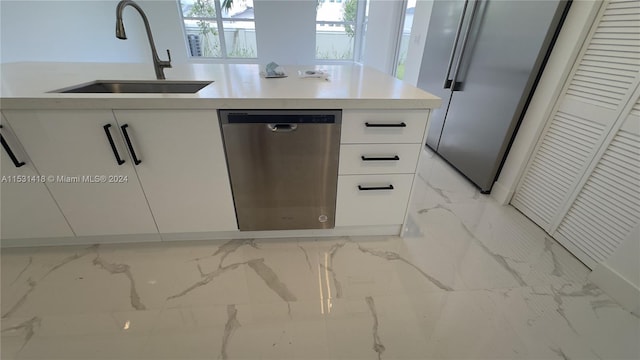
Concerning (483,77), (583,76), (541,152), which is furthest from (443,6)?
(541,152)

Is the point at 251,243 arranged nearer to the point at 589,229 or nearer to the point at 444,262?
the point at 444,262

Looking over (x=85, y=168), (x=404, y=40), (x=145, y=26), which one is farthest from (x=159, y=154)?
(x=404, y=40)

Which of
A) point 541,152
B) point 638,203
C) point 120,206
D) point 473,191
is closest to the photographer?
point 638,203

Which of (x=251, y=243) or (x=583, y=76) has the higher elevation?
(x=583, y=76)

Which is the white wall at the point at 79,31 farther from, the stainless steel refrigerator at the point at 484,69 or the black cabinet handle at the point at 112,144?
the stainless steel refrigerator at the point at 484,69

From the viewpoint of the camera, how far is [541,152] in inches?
64.4

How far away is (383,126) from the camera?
3.74 feet

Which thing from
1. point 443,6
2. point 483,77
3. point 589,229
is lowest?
point 589,229

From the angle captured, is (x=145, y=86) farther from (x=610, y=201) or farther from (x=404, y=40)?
(x=404, y=40)

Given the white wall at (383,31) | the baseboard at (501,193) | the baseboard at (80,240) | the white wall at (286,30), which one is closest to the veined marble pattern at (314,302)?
the baseboard at (80,240)

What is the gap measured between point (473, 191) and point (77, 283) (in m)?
2.68

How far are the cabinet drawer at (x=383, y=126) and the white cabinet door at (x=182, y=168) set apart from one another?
1.95ft

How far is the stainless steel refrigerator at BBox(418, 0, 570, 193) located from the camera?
1.52 m

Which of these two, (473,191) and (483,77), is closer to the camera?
(483,77)
